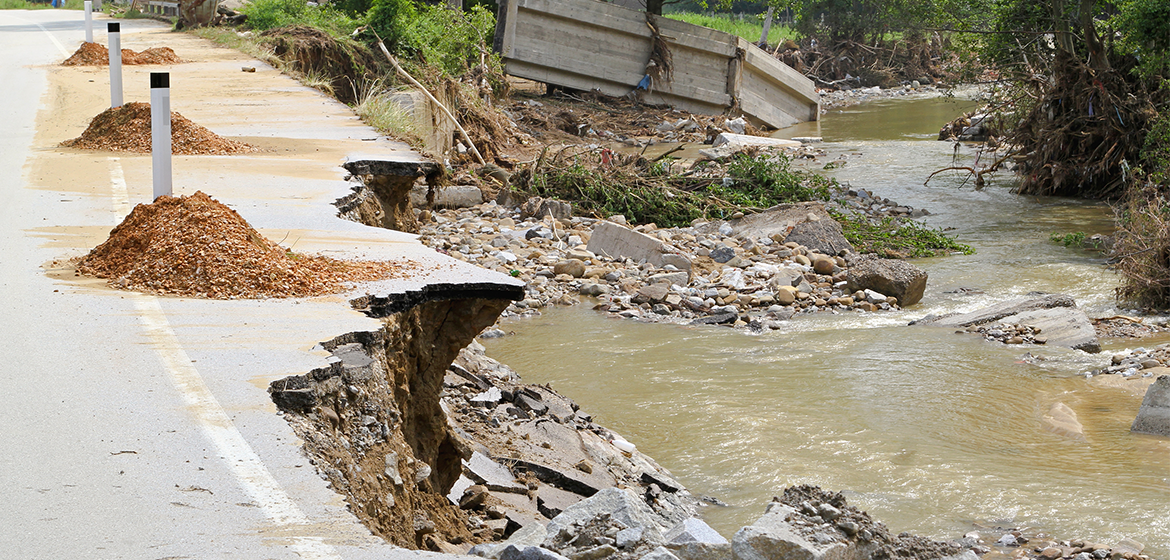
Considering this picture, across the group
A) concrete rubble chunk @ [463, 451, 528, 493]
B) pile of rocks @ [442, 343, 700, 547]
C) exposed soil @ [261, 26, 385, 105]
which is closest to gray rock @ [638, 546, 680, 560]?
pile of rocks @ [442, 343, 700, 547]

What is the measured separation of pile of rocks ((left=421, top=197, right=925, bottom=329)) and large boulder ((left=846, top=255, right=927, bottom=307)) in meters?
0.01

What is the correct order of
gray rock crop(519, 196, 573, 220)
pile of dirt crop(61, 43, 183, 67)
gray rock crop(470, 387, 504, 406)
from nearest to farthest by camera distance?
1. gray rock crop(470, 387, 504, 406)
2. gray rock crop(519, 196, 573, 220)
3. pile of dirt crop(61, 43, 183, 67)

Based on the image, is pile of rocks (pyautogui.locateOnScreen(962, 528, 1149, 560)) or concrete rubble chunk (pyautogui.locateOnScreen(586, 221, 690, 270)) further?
concrete rubble chunk (pyautogui.locateOnScreen(586, 221, 690, 270))

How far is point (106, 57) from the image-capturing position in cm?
2095

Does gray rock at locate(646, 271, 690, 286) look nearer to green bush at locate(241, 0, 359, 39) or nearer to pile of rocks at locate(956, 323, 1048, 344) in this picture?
pile of rocks at locate(956, 323, 1048, 344)

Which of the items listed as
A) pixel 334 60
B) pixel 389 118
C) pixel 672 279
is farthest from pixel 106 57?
pixel 672 279

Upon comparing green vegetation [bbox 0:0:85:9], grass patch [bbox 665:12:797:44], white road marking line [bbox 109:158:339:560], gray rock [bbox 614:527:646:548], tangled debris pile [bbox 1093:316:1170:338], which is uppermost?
grass patch [bbox 665:12:797:44]

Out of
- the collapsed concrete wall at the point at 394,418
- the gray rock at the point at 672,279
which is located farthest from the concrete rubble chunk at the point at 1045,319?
the collapsed concrete wall at the point at 394,418

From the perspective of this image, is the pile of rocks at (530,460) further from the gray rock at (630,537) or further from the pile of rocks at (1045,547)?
the pile of rocks at (1045,547)

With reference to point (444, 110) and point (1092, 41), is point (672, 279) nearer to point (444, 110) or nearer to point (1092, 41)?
point (444, 110)

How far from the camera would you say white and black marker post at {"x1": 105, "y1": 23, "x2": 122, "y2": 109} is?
11258 mm

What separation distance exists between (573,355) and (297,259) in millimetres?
3685

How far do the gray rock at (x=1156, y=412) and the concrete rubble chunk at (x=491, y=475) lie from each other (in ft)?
15.3

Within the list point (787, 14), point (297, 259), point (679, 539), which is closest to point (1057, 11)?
point (297, 259)
